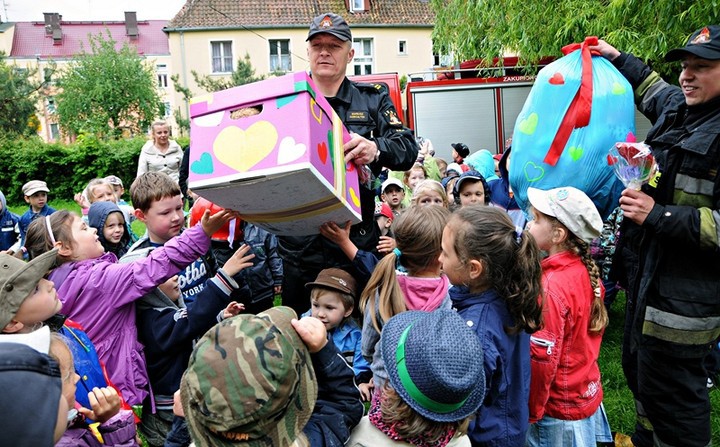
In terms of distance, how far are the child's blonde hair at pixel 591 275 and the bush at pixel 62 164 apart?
59.8ft

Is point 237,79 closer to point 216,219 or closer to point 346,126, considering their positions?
point 346,126

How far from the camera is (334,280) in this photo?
120 inches

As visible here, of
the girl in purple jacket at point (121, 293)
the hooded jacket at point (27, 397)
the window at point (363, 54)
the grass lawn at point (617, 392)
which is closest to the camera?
the hooded jacket at point (27, 397)

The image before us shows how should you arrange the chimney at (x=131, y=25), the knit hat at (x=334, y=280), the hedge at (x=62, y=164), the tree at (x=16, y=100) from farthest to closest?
the chimney at (x=131, y=25)
the tree at (x=16, y=100)
the hedge at (x=62, y=164)
the knit hat at (x=334, y=280)

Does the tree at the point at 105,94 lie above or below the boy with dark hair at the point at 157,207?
above

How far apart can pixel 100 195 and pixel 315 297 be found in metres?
3.60

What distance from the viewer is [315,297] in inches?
125

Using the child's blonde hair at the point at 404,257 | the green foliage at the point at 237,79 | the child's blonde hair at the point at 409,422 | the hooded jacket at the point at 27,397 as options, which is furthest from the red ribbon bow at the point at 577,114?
the green foliage at the point at 237,79

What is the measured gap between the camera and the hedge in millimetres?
18402

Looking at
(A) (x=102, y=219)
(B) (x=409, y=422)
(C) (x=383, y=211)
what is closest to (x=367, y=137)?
(B) (x=409, y=422)

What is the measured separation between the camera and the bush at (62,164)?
60.4 feet

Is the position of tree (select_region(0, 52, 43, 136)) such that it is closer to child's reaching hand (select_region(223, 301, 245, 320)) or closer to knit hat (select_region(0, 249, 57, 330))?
child's reaching hand (select_region(223, 301, 245, 320))

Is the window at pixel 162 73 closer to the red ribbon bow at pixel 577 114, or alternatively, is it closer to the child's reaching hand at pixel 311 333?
the red ribbon bow at pixel 577 114

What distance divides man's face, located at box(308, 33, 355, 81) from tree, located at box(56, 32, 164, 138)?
86.0ft
